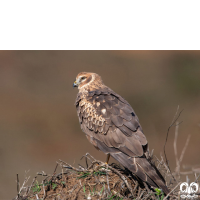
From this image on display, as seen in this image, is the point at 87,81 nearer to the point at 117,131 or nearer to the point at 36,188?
the point at 117,131

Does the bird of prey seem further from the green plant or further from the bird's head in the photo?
the green plant

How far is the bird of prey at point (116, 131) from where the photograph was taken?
4535 millimetres

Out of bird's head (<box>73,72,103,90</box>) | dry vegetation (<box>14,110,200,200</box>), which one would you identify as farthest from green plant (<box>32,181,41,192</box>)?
bird's head (<box>73,72,103,90</box>)

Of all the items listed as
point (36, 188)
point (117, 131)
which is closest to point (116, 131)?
point (117, 131)

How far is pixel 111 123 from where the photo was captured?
202 inches

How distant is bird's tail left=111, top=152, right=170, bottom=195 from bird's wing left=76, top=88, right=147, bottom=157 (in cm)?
9

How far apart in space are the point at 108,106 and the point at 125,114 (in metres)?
0.33

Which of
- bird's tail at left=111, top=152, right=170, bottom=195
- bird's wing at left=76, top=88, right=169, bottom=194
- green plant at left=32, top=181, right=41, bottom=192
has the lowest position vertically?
green plant at left=32, top=181, right=41, bottom=192

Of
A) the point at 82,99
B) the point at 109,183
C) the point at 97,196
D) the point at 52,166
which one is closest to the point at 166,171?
the point at 109,183

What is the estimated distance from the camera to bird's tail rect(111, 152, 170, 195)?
436 centimetres

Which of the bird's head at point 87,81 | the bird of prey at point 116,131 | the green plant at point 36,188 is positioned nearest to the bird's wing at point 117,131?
the bird of prey at point 116,131

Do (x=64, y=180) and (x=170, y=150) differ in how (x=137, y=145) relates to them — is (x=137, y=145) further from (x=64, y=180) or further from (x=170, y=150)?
(x=170, y=150)

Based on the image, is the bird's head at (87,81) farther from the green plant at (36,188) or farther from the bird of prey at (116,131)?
the green plant at (36,188)

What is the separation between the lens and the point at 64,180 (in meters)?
4.57
